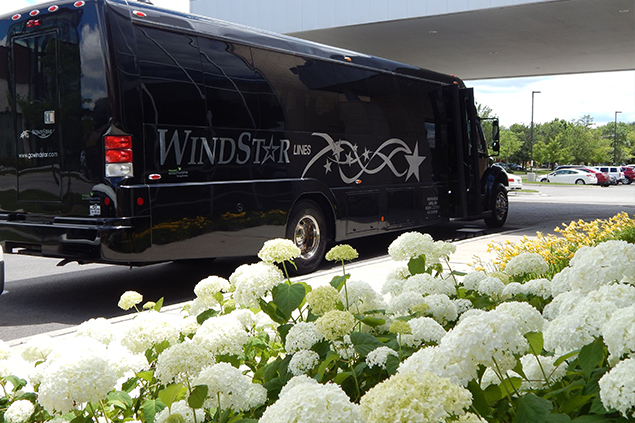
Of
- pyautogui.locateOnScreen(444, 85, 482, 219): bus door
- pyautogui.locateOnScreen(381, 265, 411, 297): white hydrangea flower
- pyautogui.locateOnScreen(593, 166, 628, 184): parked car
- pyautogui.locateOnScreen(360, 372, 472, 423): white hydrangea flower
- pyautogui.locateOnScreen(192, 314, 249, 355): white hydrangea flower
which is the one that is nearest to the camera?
pyautogui.locateOnScreen(360, 372, 472, 423): white hydrangea flower

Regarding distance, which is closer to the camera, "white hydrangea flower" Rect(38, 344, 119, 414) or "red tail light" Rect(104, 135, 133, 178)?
"white hydrangea flower" Rect(38, 344, 119, 414)

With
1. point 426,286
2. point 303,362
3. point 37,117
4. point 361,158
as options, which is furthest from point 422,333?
point 361,158

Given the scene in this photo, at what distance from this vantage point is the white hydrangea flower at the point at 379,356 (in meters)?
2.09

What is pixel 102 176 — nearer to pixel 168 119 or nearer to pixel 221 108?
pixel 168 119

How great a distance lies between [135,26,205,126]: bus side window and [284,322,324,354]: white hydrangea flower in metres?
5.31

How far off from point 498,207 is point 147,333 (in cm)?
1336

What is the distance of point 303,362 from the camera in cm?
221

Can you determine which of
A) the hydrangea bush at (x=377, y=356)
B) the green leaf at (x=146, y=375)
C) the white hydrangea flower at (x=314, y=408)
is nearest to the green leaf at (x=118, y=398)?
the hydrangea bush at (x=377, y=356)

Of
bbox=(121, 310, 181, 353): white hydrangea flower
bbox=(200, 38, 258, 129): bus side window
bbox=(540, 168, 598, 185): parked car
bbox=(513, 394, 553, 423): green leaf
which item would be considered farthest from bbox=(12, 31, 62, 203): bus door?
bbox=(540, 168, 598, 185): parked car

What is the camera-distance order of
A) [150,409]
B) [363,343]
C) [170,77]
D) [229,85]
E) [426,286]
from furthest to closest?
1. [229,85]
2. [170,77]
3. [426,286]
4. [150,409]
5. [363,343]

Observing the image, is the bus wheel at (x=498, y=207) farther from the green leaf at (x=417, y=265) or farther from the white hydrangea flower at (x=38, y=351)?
the white hydrangea flower at (x=38, y=351)

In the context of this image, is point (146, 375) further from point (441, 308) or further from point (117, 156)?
point (117, 156)

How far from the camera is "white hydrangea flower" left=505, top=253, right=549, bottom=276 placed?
3.22 metres

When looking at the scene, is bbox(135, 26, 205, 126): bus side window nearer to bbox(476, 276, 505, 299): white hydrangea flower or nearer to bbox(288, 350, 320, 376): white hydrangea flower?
bbox(476, 276, 505, 299): white hydrangea flower
